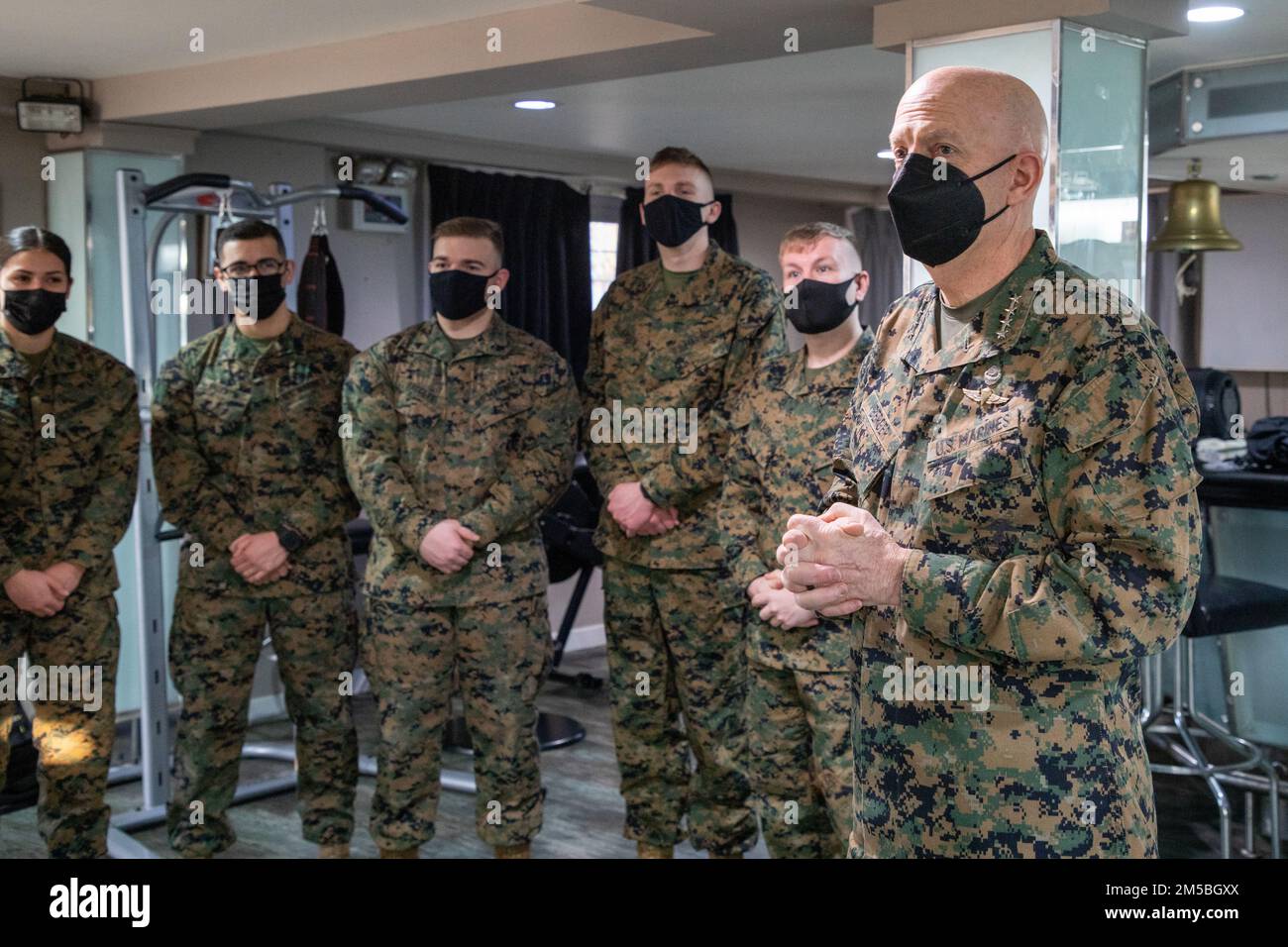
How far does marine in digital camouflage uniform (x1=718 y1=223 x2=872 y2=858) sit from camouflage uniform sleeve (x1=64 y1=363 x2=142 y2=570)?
1532 mm

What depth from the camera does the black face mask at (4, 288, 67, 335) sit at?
10.7ft

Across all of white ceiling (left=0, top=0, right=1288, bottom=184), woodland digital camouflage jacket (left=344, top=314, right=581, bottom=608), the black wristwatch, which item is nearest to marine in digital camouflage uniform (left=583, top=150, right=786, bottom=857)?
woodland digital camouflage jacket (left=344, top=314, right=581, bottom=608)

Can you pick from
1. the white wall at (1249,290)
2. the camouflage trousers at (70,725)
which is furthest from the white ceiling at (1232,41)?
the white wall at (1249,290)

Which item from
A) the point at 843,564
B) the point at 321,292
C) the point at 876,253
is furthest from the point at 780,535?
the point at 876,253

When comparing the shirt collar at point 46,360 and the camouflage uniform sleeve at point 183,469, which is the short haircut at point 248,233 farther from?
the shirt collar at point 46,360

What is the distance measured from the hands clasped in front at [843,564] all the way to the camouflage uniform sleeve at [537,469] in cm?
167

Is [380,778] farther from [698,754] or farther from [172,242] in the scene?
[172,242]

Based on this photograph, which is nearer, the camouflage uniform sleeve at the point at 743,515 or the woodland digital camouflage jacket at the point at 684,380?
the camouflage uniform sleeve at the point at 743,515

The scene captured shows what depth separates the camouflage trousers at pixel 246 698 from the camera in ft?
11.3

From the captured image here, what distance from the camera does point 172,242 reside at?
5.02 m

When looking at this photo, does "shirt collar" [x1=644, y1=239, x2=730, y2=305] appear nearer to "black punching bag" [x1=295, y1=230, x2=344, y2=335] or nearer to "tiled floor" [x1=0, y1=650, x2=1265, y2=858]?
"tiled floor" [x1=0, y1=650, x2=1265, y2=858]

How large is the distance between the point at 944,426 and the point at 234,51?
3256 millimetres

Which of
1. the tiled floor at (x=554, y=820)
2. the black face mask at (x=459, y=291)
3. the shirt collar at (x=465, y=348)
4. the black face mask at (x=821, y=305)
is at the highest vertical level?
the black face mask at (x=459, y=291)

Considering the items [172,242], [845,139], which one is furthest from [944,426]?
[845,139]
